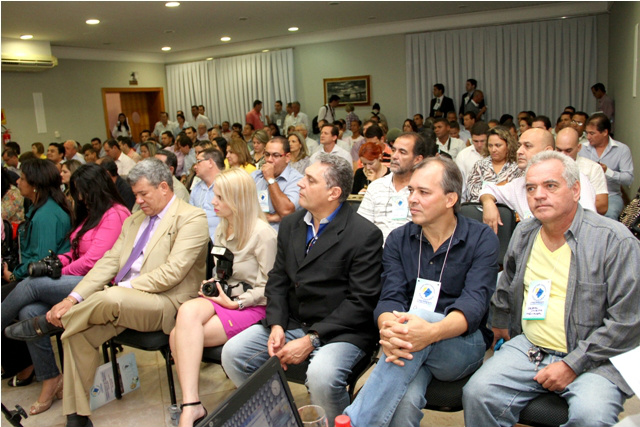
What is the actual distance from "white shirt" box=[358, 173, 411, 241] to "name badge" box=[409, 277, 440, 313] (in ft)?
3.15

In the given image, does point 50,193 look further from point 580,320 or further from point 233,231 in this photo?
point 580,320

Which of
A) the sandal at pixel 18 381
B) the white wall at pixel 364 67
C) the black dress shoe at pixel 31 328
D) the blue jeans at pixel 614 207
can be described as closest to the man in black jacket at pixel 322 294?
the black dress shoe at pixel 31 328

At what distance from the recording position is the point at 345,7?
9031mm

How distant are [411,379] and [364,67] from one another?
10.7 meters

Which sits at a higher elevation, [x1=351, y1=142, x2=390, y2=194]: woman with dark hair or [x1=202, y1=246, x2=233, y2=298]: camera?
[x1=351, y1=142, x2=390, y2=194]: woman with dark hair

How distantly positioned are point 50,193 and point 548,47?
9656 mm

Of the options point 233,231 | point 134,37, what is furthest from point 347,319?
point 134,37

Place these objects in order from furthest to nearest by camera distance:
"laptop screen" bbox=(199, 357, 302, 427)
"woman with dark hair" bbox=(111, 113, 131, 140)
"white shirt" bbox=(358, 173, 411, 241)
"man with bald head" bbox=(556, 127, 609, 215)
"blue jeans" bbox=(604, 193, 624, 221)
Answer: "woman with dark hair" bbox=(111, 113, 131, 140), "blue jeans" bbox=(604, 193, 624, 221), "man with bald head" bbox=(556, 127, 609, 215), "white shirt" bbox=(358, 173, 411, 241), "laptop screen" bbox=(199, 357, 302, 427)

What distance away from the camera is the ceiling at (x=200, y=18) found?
322 inches

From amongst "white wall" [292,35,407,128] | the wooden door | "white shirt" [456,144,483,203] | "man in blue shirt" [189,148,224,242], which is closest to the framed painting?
"white wall" [292,35,407,128]

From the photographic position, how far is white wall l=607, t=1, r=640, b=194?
5930 millimetres

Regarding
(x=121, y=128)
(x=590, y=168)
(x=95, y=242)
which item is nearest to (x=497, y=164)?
(x=590, y=168)

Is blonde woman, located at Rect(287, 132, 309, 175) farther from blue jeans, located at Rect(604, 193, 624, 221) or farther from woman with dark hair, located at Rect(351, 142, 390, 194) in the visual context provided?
blue jeans, located at Rect(604, 193, 624, 221)

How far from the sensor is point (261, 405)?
3.65 feet
